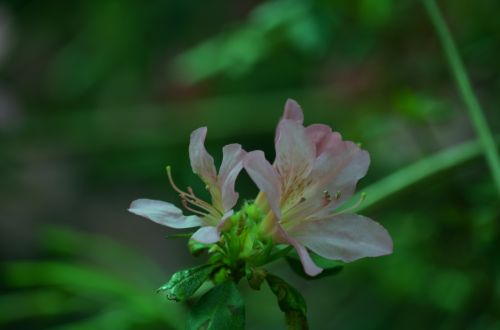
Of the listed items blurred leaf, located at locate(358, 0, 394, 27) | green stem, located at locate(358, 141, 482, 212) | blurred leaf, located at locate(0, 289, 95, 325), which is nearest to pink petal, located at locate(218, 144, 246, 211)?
green stem, located at locate(358, 141, 482, 212)

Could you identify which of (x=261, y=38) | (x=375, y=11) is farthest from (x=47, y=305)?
(x=375, y=11)

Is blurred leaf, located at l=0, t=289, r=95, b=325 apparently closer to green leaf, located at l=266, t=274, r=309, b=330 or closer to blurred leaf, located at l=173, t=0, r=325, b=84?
blurred leaf, located at l=173, t=0, r=325, b=84

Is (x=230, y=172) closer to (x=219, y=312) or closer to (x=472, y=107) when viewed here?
(x=219, y=312)

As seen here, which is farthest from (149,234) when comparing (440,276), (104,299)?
(440,276)

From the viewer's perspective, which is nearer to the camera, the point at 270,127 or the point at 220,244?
the point at 220,244

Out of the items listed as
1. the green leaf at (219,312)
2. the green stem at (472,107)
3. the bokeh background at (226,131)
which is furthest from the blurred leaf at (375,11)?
the green leaf at (219,312)

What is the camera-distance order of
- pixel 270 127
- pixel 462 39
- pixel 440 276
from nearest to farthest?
1. pixel 440 276
2. pixel 462 39
3. pixel 270 127

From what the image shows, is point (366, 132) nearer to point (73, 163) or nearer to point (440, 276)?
point (440, 276)
